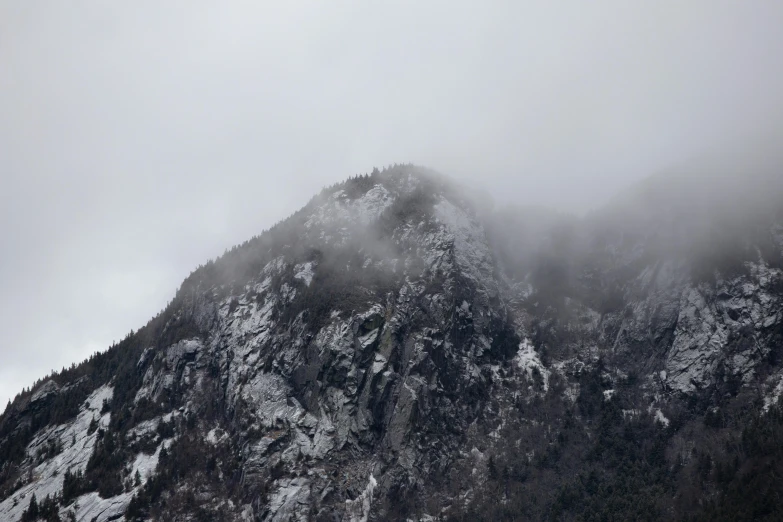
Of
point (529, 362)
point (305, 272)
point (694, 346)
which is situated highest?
point (305, 272)

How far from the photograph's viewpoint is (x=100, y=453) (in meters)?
166

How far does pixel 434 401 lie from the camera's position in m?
163

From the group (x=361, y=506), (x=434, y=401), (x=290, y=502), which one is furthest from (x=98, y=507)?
(x=434, y=401)

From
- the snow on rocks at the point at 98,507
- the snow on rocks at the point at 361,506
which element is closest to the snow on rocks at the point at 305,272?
the snow on rocks at the point at 361,506

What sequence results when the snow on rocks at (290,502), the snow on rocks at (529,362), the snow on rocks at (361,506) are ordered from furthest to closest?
1. the snow on rocks at (529,362)
2. the snow on rocks at (361,506)
3. the snow on rocks at (290,502)

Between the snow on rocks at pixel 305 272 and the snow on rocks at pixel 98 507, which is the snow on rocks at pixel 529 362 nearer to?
the snow on rocks at pixel 305 272

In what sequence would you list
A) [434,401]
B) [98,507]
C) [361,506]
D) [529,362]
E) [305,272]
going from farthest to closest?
[305,272], [529,362], [434,401], [98,507], [361,506]

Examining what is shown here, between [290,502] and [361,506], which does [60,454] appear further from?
[361,506]

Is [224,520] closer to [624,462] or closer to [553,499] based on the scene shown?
[553,499]

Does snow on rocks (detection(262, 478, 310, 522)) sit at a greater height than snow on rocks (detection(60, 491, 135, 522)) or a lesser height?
lesser

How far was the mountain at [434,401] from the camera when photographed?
474 ft

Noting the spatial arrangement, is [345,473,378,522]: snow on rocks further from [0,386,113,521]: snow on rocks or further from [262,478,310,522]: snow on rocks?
[0,386,113,521]: snow on rocks

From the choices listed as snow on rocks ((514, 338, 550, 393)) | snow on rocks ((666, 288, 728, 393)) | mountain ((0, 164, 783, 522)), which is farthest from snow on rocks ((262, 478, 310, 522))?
snow on rocks ((666, 288, 728, 393))

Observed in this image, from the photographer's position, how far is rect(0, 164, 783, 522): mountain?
144m
